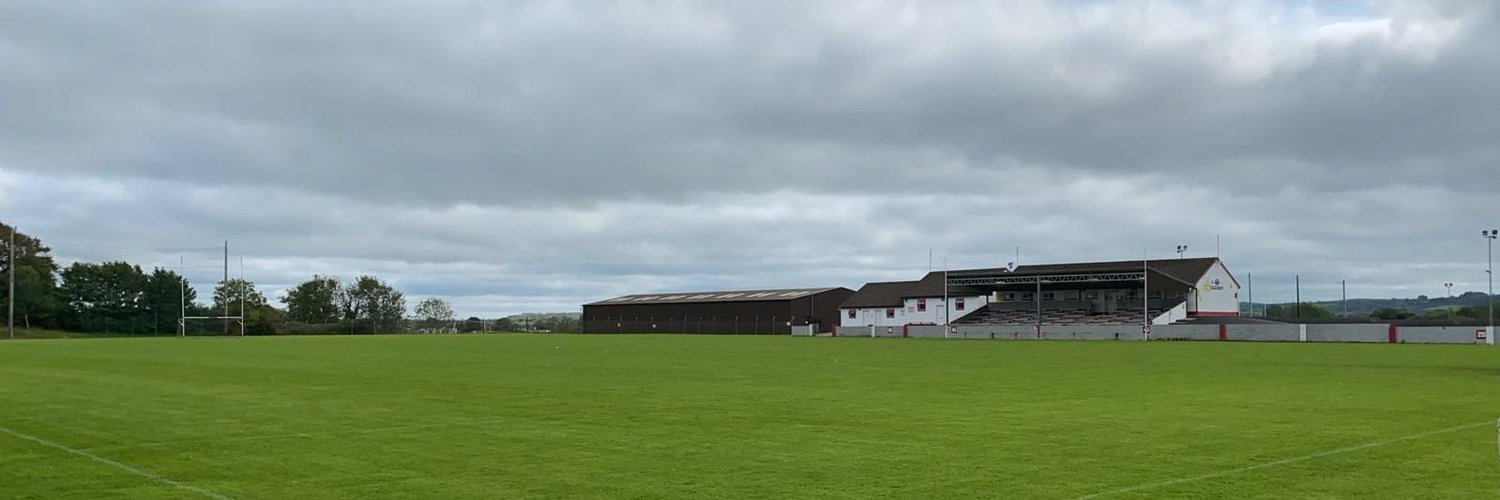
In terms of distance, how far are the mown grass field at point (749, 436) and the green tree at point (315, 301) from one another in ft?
425

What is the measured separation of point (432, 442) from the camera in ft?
49.5

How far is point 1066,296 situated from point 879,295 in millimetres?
20824

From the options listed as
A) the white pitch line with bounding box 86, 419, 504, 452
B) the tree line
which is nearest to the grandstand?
the tree line

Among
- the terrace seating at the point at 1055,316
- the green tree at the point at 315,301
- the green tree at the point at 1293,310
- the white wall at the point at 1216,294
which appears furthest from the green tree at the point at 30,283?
the green tree at the point at 1293,310

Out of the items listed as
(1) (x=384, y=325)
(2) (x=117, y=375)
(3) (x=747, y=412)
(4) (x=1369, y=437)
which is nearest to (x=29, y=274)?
(1) (x=384, y=325)

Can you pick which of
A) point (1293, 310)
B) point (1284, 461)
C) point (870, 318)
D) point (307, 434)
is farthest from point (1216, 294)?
point (307, 434)

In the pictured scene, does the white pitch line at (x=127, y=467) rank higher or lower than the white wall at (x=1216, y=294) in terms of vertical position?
lower

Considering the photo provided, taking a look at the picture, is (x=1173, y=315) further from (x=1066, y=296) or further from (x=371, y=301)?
(x=371, y=301)

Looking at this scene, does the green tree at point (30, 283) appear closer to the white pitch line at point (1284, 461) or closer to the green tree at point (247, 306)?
the green tree at point (247, 306)

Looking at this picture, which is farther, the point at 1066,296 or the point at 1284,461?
the point at 1066,296

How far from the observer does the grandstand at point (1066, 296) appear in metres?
95.8

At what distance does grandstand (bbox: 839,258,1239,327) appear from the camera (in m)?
95.8

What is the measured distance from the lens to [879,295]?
4695 inches

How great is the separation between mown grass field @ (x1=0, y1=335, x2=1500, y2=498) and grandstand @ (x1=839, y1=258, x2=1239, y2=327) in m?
67.8
